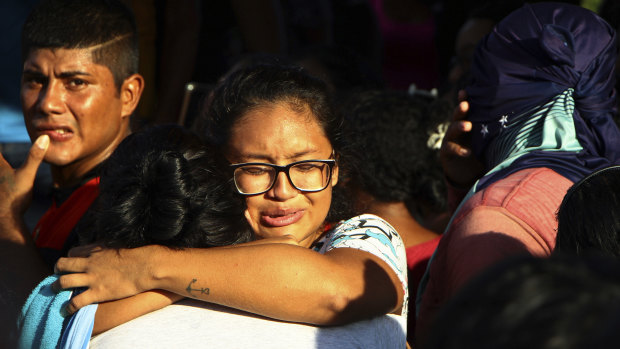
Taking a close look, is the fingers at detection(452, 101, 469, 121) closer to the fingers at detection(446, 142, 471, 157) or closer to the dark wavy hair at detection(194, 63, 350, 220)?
the fingers at detection(446, 142, 471, 157)

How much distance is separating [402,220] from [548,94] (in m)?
1.07

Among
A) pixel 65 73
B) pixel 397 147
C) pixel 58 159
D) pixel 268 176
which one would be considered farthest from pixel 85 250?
pixel 397 147

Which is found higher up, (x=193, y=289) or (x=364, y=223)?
(x=193, y=289)

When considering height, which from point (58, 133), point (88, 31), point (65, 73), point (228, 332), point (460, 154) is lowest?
point (460, 154)

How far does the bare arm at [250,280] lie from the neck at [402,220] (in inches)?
47.8

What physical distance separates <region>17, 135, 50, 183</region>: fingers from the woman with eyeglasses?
61 centimetres

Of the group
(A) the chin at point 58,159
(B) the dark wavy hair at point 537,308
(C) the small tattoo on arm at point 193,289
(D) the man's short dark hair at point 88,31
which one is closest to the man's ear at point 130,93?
(D) the man's short dark hair at point 88,31

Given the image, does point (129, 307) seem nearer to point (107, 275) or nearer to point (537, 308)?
point (107, 275)

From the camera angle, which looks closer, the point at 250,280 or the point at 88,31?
the point at 250,280

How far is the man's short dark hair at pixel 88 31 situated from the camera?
9.48 feet

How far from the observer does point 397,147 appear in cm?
336

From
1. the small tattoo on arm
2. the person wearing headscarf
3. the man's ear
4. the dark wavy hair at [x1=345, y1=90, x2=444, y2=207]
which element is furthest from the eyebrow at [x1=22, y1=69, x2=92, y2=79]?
the person wearing headscarf

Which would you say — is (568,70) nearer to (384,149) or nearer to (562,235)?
(562,235)

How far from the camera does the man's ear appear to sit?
3.06 metres
